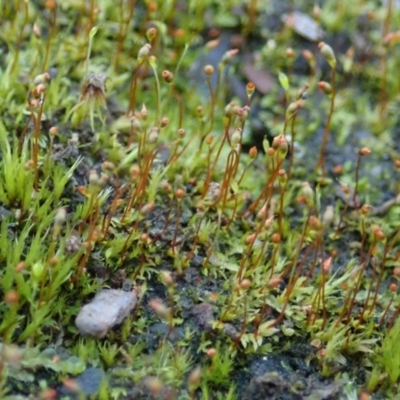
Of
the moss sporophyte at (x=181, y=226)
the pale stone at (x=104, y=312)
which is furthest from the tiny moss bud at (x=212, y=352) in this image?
the pale stone at (x=104, y=312)

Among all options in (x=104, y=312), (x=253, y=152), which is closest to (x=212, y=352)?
(x=104, y=312)

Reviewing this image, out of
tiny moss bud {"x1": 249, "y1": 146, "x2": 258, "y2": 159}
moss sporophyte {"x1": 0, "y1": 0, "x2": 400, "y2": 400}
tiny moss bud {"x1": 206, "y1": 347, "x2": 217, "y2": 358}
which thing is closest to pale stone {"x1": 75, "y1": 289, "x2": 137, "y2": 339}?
moss sporophyte {"x1": 0, "y1": 0, "x2": 400, "y2": 400}

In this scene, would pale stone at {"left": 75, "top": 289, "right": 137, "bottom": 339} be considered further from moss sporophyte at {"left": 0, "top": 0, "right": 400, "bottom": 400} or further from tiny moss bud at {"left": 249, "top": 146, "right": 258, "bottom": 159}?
tiny moss bud at {"left": 249, "top": 146, "right": 258, "bottom": 159}

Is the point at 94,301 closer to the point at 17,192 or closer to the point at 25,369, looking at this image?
the point at 25,369

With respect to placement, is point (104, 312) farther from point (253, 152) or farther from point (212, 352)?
point (253, 152)

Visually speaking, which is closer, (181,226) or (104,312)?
(104,312)

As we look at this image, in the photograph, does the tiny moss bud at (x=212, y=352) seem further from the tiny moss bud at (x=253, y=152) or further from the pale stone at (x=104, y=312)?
the tiny moss bud at (x=253, y=152)

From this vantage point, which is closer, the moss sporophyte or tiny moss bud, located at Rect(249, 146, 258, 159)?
the moss sporophyte

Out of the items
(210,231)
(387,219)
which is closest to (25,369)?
(210,231)
